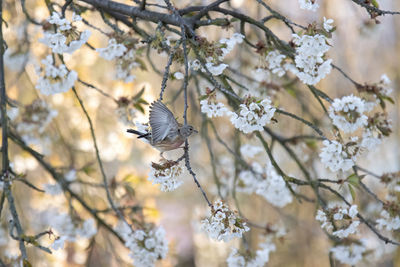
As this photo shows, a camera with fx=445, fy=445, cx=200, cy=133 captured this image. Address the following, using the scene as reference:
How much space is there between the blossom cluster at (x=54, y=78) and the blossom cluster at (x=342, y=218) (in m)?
1.06

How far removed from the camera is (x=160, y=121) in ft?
3.97

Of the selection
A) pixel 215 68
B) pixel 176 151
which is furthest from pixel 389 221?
pixel 176 151

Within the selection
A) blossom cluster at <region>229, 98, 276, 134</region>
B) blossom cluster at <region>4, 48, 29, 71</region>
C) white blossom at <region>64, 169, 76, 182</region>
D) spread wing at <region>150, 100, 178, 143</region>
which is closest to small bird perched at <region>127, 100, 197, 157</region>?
spread wing at <region>150, 100, 178, 143</region>

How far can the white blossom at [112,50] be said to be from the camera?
5.49 ft

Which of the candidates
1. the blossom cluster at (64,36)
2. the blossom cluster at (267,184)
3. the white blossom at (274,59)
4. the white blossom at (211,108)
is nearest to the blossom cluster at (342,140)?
the white blossom at (274,59)

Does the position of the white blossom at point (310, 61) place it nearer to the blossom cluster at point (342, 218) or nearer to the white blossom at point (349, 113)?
the white blossom at point (349, 113)

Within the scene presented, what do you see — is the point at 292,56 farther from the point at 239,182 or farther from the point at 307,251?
the point at 307,251

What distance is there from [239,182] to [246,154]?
0.17m

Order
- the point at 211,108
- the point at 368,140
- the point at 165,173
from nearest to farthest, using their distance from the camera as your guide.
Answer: the point at 165,173, the point at 211,108, the point at 368,140

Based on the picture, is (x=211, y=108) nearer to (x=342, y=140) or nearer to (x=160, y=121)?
(x=160, y=121)

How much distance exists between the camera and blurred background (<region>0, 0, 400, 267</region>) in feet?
8.32

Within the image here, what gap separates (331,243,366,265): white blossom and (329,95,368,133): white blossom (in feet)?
2.13

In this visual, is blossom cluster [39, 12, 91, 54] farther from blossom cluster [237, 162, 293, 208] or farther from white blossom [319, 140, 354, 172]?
blossom cluster [237, 162, 293, 208]

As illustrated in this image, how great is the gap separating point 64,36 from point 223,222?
824mm
